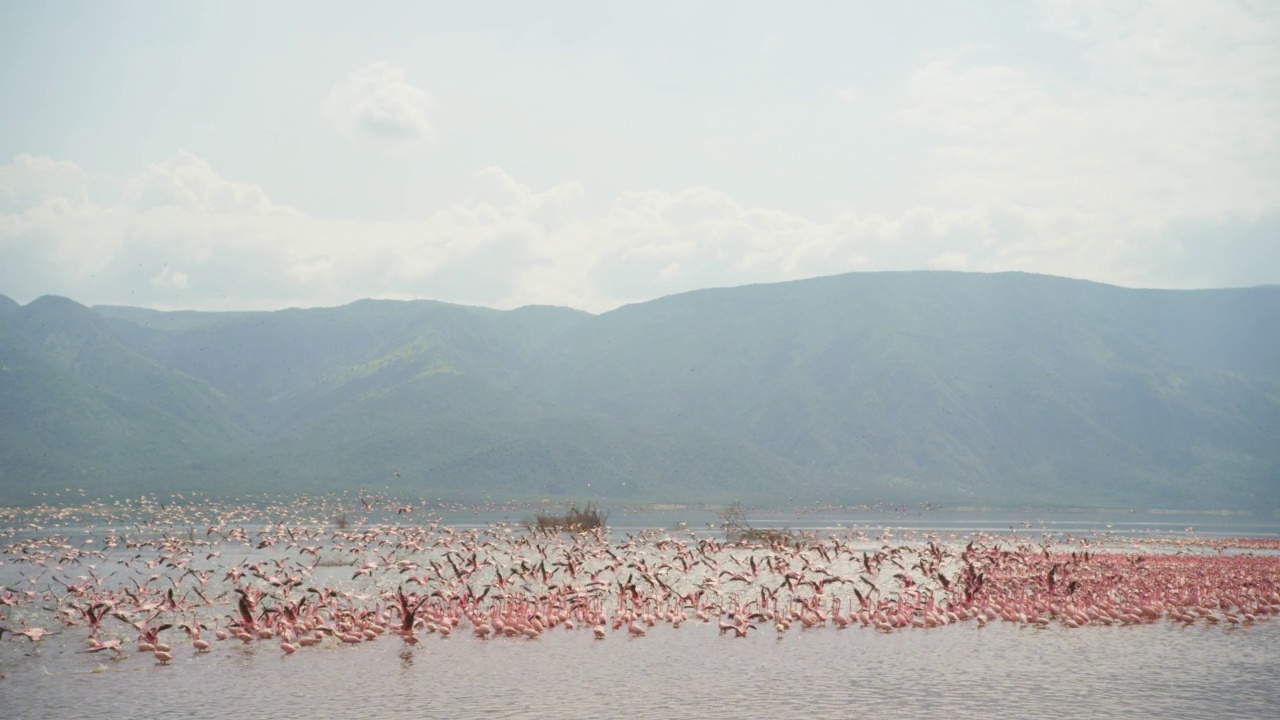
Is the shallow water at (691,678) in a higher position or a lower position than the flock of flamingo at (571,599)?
lower

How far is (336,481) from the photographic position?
152 metres

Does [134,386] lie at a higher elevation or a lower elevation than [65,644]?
higher

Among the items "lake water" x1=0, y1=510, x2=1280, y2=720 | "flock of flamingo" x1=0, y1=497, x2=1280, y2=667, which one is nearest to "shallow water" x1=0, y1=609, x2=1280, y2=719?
"lake water" x1=0, y1=510, x2=1280, y2=720

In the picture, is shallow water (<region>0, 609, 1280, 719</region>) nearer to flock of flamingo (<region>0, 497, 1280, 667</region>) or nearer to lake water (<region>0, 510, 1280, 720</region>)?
lake water (<region>0, 510, 1280, 720</region>)

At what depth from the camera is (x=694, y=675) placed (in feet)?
83.3

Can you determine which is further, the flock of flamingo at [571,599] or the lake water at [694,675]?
the flock of flamingo at [571,599]

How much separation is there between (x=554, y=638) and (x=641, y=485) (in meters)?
134

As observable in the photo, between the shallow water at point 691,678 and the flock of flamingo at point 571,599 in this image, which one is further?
the flock of flamingo at point 571,599

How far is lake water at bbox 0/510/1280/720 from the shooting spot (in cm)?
2205

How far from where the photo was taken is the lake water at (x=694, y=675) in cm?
2205

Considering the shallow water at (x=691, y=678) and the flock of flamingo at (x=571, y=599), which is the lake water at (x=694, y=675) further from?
the flock of flamingo at (x=571, y=599)

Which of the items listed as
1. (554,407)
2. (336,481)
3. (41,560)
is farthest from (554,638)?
(554,407)

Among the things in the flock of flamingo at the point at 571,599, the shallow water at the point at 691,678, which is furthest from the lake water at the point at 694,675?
the flock of flamingo at the point at 571,599

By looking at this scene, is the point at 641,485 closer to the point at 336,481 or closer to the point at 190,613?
the point at 336,481
